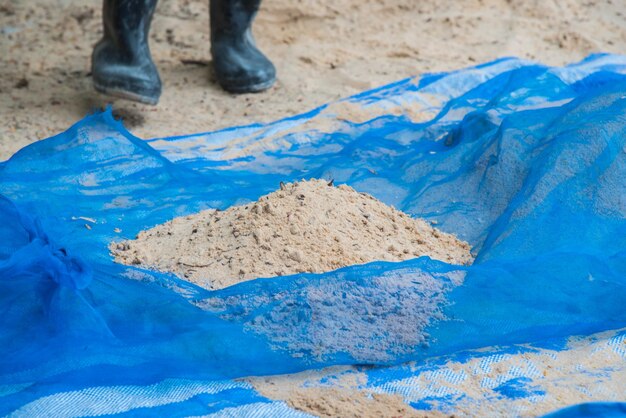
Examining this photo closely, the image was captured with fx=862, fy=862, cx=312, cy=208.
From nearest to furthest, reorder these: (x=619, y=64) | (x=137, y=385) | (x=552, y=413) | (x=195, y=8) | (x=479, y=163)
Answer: (x=552, y=413) < (x=137, y=385) < (x=479, y=163) < (x=619, y=64) < (x=195, y=8)

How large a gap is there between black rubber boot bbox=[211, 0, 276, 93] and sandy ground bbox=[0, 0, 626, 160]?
0.19 feet

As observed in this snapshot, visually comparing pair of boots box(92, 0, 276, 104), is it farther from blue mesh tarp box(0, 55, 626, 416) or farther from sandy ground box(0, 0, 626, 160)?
A: blue mesh tarp box(0, 55, 626, 416)

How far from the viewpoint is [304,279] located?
168cm

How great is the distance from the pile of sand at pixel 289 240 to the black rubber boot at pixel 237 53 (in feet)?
4.43

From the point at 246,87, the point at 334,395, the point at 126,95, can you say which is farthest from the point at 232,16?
the point at 334,395

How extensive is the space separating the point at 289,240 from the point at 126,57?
141 cm

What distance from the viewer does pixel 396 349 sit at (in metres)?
1.64

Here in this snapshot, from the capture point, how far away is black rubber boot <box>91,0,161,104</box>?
2.94m

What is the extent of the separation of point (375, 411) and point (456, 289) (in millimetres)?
316

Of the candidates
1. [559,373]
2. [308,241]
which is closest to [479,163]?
[308,241]

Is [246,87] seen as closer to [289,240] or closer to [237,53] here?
[237,53]

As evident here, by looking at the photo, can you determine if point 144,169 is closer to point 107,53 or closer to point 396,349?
point 107,53

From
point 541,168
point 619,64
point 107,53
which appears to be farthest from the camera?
point 619,64

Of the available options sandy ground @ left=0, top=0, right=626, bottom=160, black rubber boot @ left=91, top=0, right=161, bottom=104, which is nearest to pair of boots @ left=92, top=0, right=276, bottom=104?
black rubber boot @ left=91, top=0, right=161, bottom=104
